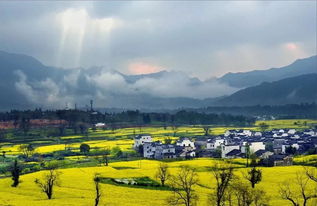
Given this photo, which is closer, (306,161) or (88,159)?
(306,161)

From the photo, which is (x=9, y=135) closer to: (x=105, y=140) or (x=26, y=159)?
(x=105, y=140)

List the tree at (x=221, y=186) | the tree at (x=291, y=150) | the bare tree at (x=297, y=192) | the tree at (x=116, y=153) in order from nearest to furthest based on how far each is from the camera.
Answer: the tree at (x=221, y=186) < the bare tree at (x=297, y=192) < the tree at (x=291, y=150) < the tree at (x=116, y=153)

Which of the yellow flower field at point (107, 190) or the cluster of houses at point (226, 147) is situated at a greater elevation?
the cluster of houses at point (226, 147)

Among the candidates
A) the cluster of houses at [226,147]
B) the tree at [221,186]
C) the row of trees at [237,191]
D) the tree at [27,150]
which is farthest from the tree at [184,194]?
the tree at [27,150]

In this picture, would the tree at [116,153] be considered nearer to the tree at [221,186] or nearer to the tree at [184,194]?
the tree at [184,194]

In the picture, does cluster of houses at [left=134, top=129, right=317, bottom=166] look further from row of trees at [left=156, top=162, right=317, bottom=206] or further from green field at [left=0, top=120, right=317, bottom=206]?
row of trees at [left=156, top=162, right=317, bottom=206]

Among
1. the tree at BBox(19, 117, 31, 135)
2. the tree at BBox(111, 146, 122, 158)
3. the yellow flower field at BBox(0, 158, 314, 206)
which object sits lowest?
the yellow flower field at BBox(0, 158, 314, 206)

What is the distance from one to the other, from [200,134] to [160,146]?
2227 inches

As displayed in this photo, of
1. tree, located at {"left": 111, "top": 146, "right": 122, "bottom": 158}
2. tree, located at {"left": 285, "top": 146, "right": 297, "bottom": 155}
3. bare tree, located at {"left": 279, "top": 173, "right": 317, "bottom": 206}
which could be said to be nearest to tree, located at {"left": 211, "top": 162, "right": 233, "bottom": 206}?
bare tree, located at {"left": 279, "top": 173, "right": 317, "bottom": 206}

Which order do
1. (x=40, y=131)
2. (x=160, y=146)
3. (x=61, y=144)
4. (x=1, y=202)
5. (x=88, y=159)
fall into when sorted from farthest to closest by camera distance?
(x=40, y=131) → (x=61, y=144) → (x=160, y=146) → (x=88, y=159) → (x=1, y=202)

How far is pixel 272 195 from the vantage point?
60.0 metres

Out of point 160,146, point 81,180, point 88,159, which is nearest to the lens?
point 81,180

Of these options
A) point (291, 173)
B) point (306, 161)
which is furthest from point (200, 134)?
point (291, 173)

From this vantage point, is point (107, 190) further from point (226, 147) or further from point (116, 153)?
point (226, 147)
